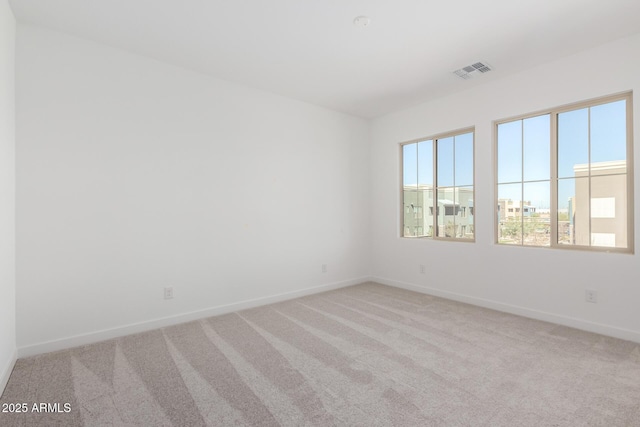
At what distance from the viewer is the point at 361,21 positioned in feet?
8.61

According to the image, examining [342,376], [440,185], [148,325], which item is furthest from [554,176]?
[148,325]

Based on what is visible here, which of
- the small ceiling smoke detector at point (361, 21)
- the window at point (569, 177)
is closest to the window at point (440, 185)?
the window at point (569, 177)

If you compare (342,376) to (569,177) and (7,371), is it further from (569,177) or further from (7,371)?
(569,177)

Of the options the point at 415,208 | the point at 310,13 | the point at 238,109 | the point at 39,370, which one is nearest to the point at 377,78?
the point at 310,13

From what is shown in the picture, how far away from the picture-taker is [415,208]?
192 inches

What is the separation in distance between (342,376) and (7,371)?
2.44 metres

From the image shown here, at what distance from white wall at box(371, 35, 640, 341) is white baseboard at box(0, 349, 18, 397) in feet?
14.5

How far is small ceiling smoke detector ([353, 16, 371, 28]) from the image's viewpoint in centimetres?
259

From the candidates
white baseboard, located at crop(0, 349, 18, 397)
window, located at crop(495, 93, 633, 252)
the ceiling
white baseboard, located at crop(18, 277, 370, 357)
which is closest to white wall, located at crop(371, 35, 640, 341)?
window, located at crop(495, 93, 633, 252)

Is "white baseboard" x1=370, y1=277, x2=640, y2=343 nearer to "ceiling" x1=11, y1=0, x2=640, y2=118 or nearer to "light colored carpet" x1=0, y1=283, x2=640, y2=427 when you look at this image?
"light colored carpet" x1=0, y1=283, x2=640, y2=427

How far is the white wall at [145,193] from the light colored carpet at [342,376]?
0.43 meters

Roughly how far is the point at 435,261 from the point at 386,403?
2.83m

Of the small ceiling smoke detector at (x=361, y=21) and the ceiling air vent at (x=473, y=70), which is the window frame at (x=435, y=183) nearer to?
the ceiling air vent at (x=473, y=70)

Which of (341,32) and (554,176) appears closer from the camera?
(341,32)
